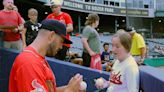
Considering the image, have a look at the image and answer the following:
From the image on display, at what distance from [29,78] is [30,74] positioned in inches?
1.1

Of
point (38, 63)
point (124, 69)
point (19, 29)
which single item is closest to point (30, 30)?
point (19, 29)

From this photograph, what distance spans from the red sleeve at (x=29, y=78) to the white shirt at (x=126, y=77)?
1583mm

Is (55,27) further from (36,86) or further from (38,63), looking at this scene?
(36,86)

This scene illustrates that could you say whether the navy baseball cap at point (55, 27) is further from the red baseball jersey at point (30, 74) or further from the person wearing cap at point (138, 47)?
the person wearing cap at point (138, 47)

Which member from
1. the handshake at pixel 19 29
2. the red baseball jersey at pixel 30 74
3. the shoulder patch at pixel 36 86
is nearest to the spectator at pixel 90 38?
the handshake at pixel 19 29

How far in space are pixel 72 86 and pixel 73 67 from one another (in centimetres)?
343

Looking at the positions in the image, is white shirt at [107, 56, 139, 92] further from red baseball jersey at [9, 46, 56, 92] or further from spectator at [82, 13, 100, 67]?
spectator at [82, 13, 100, 67]

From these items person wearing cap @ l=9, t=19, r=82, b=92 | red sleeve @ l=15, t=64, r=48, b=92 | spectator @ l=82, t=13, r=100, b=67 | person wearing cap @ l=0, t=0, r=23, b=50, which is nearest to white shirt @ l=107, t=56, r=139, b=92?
person wearing cap @ l=9, t=19, r=82, b=92

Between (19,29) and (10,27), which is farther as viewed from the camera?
(19,29)

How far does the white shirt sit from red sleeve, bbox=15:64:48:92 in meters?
1.58

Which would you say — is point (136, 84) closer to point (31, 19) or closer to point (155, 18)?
point (31, 19)

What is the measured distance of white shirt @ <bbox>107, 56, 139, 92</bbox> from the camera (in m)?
4.00

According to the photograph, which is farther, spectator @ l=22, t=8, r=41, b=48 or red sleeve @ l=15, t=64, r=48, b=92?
spectator @ l=22, t=8, r=41, b=48

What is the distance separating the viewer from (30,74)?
2.58 m
